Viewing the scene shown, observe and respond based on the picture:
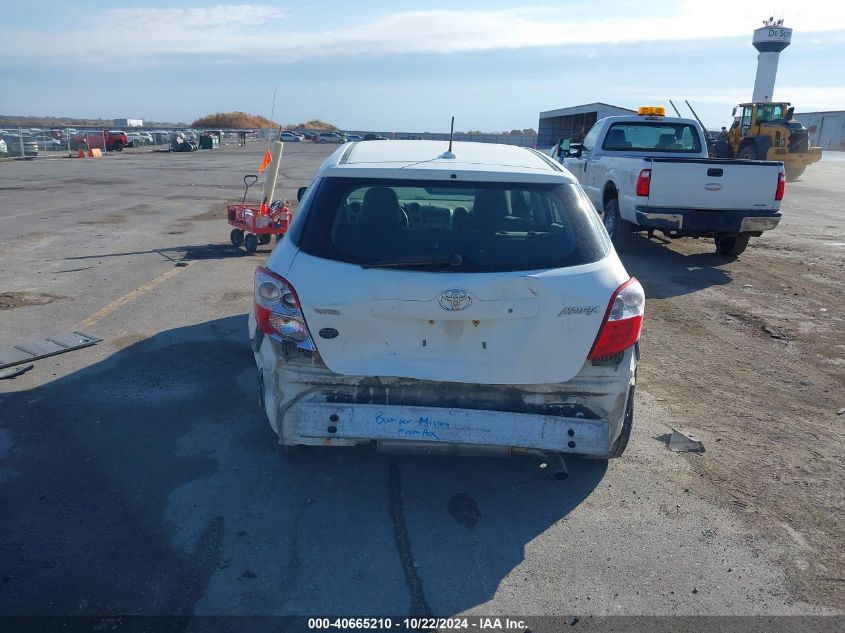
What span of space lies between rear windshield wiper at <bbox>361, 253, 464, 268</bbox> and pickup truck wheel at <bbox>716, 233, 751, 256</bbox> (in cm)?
885

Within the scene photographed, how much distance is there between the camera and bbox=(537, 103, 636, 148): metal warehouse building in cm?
3186

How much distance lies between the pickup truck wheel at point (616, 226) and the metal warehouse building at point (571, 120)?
1957 centimetres

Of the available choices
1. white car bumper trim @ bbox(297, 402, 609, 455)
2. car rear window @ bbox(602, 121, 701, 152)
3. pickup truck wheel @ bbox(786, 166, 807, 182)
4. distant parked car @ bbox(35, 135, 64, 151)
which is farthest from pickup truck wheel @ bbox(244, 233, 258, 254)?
distant parked car @ bbox(35, 135, 64, 151)

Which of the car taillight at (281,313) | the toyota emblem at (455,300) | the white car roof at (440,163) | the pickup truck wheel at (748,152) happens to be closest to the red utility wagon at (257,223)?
the white car roof at (440,163)

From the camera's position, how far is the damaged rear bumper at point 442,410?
12.1 feet

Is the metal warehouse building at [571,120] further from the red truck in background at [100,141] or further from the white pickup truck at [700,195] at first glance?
the red truck in background at [100,141]

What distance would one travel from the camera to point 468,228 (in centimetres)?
392

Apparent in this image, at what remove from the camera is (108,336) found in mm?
6617

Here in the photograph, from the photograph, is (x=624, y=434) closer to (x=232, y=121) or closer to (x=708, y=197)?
(x=708, y=197)

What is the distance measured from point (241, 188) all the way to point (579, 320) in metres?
20.1

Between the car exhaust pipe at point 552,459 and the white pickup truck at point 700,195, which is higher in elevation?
the white pickup truck at point 700,195

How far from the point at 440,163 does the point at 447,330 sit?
108 centimetres

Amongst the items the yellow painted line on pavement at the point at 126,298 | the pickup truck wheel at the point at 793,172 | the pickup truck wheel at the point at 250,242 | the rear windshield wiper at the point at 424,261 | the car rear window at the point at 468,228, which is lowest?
the yellow painted line on pavement at the point at 126,298

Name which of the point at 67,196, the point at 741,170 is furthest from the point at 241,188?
the point at 741,170
